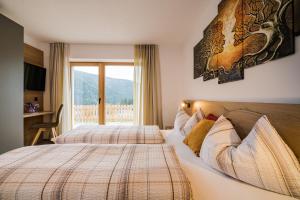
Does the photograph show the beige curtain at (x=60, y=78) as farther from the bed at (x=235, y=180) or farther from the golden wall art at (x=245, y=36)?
the bed at (x=235, y=180)

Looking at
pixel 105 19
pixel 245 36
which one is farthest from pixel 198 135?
pixel 105 19

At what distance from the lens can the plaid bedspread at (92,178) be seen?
3.21ft

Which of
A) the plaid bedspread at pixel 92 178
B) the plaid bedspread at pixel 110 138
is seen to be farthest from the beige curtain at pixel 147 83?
the plaid bedspread at pixel 92 178

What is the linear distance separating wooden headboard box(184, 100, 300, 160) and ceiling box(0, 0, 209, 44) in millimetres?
1676

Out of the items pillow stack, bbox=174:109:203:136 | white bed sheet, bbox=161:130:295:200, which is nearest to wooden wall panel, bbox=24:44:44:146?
pillow stack, bbox=174:109:203:136

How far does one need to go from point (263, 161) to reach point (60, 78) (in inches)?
170

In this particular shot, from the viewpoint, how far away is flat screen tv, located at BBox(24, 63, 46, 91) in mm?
3658

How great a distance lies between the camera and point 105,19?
296 cm

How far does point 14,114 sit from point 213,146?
9.60ft

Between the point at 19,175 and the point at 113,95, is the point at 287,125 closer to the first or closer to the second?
the point at 19,175

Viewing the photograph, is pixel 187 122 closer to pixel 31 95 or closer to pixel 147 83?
pixel 147 83

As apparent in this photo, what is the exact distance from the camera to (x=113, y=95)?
15.3 feet

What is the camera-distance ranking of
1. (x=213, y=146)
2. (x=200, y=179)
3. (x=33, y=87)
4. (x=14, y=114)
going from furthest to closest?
1. (x=33, y=87)
2. (x=14, y=114)
3. (x=213, y=146)
4. (x=200, y=179)

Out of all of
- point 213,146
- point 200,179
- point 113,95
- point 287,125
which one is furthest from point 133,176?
point 113,95
